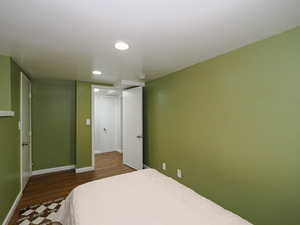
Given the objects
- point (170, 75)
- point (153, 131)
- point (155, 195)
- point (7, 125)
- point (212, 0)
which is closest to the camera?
point (212, 0)

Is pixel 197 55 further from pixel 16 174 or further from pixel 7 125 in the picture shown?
pixel 16 174

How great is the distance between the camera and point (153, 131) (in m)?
3.36

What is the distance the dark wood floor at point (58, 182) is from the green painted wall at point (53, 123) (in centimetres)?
38

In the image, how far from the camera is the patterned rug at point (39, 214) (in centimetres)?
188

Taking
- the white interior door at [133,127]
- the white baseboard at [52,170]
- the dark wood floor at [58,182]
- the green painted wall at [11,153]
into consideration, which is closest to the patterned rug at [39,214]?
the dark wood floor at [58,182]

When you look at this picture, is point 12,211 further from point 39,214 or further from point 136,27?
point 136,27

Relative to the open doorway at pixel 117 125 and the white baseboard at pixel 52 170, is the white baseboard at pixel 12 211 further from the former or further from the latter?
the open doorway at pixel 117 125

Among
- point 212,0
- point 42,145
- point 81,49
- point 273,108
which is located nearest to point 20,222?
point 42,145

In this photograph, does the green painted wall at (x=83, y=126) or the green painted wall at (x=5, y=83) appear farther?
the green painted wall at (x=83, y=126)

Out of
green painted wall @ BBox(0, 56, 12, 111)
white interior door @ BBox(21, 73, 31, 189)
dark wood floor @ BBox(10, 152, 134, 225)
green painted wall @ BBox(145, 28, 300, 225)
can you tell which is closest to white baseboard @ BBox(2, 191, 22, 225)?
dark wood floor @ BBox(10, 152, 134, 225)

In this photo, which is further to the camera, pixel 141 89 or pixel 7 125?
pixel 141 89

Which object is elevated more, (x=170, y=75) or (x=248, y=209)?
(x=170, y=75)

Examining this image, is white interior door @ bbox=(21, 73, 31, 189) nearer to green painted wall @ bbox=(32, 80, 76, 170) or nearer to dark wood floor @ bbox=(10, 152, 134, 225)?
dark wood floor @ bbox=(10, 152, 134, 225)

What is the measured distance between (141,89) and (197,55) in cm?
168
